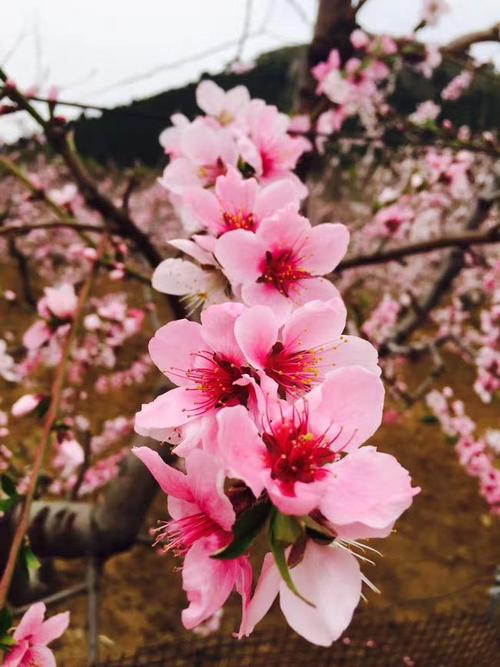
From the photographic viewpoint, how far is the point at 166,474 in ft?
1.67

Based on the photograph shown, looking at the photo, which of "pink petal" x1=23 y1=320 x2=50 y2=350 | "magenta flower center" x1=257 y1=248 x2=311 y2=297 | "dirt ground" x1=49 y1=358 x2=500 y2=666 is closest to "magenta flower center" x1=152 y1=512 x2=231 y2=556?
"magenta flower center" x1=257 y1=248 x2=311 y2=297

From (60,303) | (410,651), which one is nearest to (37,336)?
(60,303)

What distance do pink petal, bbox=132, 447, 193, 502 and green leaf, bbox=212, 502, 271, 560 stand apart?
0.07 metres

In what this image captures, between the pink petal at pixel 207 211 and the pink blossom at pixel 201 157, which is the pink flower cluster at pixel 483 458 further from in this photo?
the pink petal at pixel 207 211

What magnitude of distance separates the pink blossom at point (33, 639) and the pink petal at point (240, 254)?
58cm

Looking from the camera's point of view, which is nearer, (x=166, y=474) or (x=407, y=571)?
(x=166, y=474)

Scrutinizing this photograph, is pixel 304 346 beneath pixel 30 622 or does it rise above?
above

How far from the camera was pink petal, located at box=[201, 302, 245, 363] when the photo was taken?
568 mm

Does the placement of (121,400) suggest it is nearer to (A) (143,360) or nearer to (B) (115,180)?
(A) (143,360)

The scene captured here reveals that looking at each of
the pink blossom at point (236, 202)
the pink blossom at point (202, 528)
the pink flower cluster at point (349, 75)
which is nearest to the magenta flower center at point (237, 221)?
the pink blossom at point (236, 202)

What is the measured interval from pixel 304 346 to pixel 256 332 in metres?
0.08

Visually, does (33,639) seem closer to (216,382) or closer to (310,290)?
(216,382)

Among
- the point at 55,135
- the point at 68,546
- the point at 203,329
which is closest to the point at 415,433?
the point at 68,546

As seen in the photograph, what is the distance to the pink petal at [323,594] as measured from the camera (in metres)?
0.46
